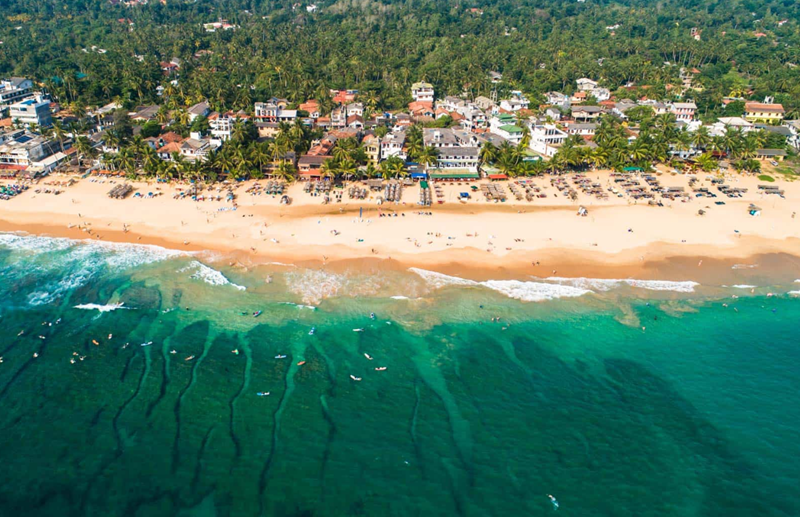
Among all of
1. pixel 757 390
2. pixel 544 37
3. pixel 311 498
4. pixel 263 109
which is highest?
pixel 544 37

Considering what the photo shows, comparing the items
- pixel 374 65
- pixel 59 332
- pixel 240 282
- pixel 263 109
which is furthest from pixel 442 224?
pixel 374 65

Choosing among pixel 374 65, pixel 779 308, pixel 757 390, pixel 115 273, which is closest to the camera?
pixel 757 390

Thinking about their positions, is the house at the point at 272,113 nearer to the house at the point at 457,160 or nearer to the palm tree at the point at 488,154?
the house at the point at 457,160

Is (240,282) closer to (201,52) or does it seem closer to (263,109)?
(263,109)

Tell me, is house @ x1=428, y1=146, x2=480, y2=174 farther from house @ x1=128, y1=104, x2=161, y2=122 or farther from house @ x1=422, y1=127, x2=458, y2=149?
house @ x1=128, y1=104, x2=161, y2=122

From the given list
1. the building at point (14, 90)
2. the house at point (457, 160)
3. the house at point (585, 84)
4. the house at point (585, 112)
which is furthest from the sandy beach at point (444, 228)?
the house at point (585, 84)

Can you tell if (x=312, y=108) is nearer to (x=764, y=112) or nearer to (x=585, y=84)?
(x=585, y=84)

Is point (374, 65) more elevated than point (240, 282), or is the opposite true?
point (374, 65)
